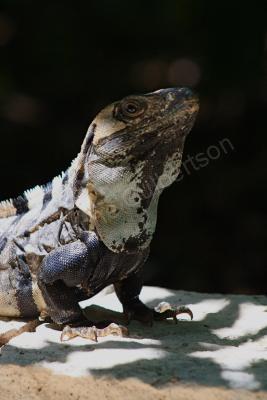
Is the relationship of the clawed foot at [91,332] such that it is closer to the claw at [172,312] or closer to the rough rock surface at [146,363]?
the rough rock surface at [146,363]

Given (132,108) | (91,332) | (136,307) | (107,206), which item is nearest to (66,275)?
(91,332)

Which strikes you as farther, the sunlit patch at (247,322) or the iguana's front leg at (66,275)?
the sunlit patch at (247,322)

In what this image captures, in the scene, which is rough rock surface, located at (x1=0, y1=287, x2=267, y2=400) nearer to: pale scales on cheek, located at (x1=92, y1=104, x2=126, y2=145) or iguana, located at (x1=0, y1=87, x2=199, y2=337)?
iguana, located at (x1=0, y1=87, x2=199, y2=337)

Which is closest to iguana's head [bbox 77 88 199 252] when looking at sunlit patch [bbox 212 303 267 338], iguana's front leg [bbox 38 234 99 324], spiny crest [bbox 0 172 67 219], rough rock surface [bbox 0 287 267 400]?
iguana's front leg [bbox 38 234 99 324]

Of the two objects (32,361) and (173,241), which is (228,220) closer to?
(173,241)

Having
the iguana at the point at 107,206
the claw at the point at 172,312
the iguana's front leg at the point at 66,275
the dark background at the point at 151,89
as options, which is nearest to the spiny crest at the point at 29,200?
the iguana at the point at 107,206

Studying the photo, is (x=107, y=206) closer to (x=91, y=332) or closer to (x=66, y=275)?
(x=66, y=275)
